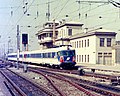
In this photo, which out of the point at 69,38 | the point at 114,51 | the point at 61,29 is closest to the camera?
the point at 114,51

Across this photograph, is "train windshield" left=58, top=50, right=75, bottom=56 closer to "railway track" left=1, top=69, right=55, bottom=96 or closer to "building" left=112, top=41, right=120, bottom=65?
"railway track" left=1, top=69, right=55, bottom=96

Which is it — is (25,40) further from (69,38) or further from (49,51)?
(69,38)

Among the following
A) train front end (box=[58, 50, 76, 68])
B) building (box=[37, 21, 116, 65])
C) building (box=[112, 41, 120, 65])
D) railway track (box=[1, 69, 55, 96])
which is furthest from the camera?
building (box=[37, 21, 116, 65])

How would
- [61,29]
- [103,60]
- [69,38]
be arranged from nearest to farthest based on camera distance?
[103,60] < [69,38] < [61,29]

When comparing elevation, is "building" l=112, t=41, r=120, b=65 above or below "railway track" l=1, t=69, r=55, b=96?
above

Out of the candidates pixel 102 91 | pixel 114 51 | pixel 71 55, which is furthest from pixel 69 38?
pixel 102 91

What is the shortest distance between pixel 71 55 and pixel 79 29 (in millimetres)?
42868

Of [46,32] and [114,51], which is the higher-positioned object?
[46,32]

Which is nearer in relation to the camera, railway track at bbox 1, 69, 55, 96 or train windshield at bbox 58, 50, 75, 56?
railway track at bbox 1, 69, 55, 96

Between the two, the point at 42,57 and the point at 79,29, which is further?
the point at 79,29

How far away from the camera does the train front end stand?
36438 mm

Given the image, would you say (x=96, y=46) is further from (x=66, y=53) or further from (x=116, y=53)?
(x=66, y=53)

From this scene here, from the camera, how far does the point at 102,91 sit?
51.4ft

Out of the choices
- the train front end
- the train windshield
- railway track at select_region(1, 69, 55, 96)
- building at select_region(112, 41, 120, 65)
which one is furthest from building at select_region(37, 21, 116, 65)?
railway track at select_region(1, 69, 55, 96)
